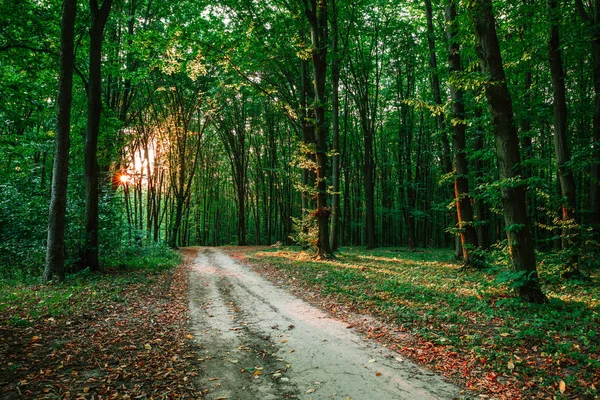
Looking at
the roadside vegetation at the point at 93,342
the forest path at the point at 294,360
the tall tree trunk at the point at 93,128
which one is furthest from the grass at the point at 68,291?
the forest path at the point at 294,360

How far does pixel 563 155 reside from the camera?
29.4 feet

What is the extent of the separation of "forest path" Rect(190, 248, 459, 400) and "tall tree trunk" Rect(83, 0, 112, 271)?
19.9 ft

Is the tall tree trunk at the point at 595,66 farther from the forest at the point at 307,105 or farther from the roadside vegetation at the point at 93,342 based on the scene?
the roadside vegetation at the point at 93,342

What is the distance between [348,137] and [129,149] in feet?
66.4

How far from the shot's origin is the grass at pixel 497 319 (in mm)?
4297

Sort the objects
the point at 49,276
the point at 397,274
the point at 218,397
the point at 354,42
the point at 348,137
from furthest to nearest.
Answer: the point at 348,137, the point at 354,42, the point at 397,274, the point at 49,276, the point at 218,397

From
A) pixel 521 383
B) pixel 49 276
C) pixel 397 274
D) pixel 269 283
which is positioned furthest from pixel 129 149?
pixel 521 383

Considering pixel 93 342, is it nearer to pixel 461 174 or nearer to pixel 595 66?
pixel 461 174

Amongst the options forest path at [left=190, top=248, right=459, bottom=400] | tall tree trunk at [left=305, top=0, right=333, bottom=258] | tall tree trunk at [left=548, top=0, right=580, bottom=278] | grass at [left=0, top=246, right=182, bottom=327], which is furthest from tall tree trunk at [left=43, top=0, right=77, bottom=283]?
tall tree trunk at [left=548, top=0, right=580, bottom=278]

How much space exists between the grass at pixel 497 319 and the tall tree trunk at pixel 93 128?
783 centimetres

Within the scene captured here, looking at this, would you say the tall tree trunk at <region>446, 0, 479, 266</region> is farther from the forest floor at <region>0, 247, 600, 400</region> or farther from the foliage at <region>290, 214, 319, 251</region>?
the foliage at <region>290, 214, 319, 251</region>

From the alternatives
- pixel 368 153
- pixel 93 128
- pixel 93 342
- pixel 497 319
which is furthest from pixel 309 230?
pixel 93 342

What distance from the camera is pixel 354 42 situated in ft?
76.0

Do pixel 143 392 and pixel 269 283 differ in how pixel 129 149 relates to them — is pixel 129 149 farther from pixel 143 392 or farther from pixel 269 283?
pixel 143 392
